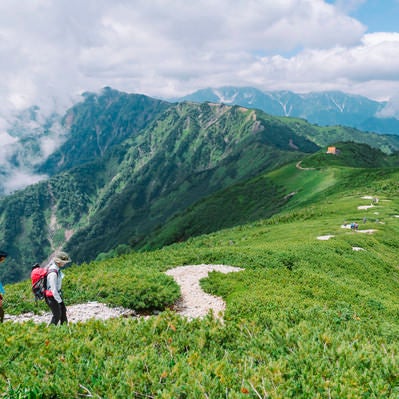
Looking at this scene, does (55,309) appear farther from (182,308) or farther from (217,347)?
(217,347)

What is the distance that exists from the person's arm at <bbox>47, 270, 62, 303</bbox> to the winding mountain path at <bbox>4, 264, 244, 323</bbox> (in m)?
1.20

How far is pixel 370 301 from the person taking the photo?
1905 cm

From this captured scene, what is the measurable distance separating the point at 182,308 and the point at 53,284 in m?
6.96

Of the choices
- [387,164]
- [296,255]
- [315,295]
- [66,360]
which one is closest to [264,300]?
[315,295]

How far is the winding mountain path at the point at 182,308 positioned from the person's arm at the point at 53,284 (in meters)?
1.20

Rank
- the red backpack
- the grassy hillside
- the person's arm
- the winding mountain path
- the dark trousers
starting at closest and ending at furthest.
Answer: the grassy hillside
the person's arm
the dark trousers
the red backpack
the winding mountain path

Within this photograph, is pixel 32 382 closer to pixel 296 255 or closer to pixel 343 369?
pixel 343 369

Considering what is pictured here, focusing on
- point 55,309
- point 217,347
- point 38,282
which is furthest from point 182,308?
point 217,347

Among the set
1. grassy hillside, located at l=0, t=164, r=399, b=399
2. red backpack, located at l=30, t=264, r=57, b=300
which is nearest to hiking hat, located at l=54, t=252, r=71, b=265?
red backpack, located at l=30, t=264, r=57, b=300

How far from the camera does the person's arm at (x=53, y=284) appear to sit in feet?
44.5

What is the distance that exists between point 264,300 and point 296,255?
506 inches

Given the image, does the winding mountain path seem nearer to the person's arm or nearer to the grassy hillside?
the grassy hillside

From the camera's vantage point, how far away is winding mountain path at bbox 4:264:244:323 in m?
16.1

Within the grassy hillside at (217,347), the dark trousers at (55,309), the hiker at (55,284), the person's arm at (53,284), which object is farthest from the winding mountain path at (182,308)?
the person's arm at (53,284)
